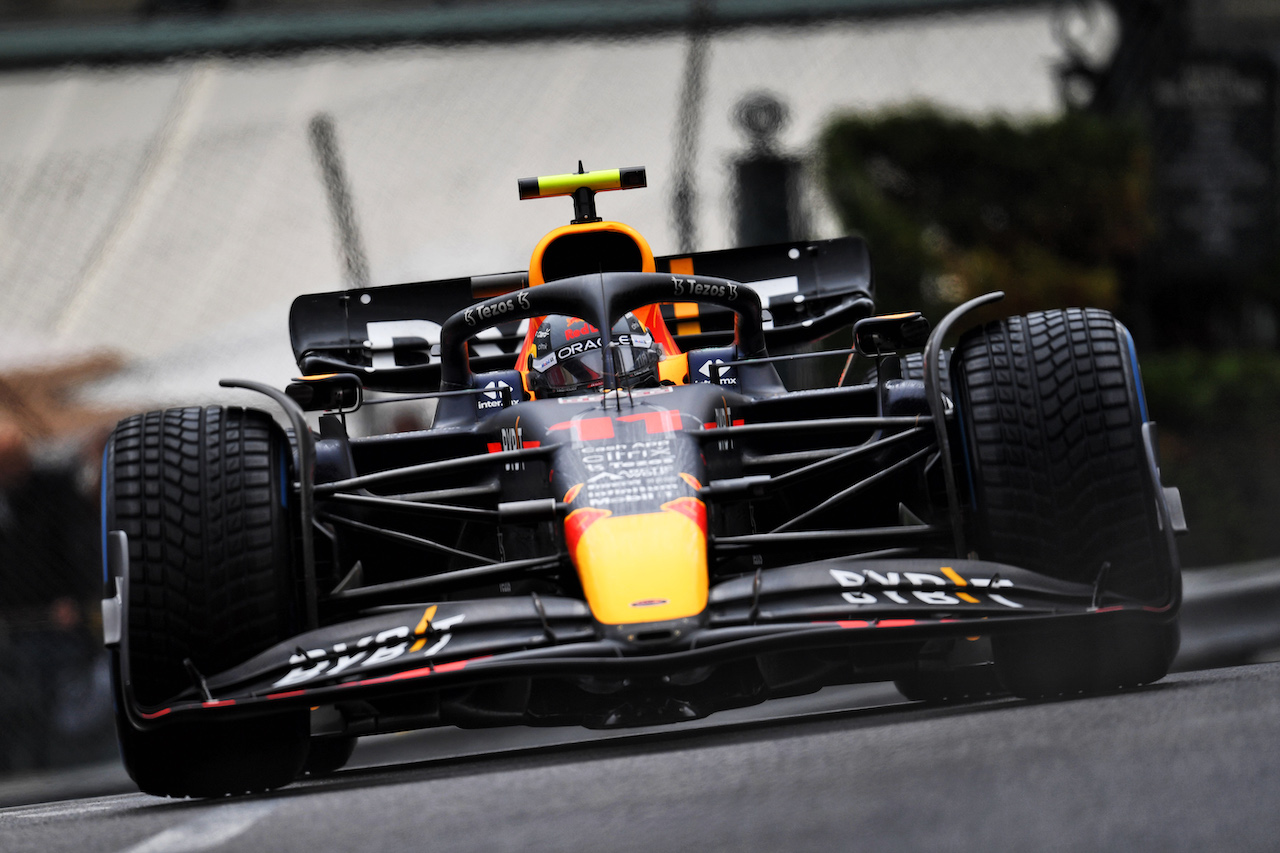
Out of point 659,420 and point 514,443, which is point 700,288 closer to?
point 659,420

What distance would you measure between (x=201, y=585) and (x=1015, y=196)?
8616 millimetres

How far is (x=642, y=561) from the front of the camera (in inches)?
126

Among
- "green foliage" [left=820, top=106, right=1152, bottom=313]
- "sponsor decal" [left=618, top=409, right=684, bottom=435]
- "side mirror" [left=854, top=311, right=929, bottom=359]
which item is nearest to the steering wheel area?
"sponsor decal" [left=618, top=409, right=684, bottom=435]

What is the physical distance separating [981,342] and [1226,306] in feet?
29.1

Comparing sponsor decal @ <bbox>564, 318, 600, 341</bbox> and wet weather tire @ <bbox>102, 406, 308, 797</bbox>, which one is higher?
sponsor decal @ <bbox>564, 318, 600, 341</bbox>

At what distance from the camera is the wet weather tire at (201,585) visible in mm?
3311

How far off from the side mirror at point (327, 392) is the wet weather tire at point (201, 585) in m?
0.56

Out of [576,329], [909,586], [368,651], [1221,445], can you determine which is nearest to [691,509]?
[909,586]

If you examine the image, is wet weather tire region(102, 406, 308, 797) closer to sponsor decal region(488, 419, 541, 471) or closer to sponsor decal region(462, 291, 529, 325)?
sponsor decal region(488, 419, 541, 471)

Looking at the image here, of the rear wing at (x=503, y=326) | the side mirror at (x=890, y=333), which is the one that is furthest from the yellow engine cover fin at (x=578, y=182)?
the side mirror at (x=890, y=333)

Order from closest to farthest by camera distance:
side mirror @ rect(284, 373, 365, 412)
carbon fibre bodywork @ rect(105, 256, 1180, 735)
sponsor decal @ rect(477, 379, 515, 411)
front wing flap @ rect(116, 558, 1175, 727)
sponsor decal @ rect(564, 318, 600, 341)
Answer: front wing flap @ rect(116, 558, 1175, 727), carbon fibre bodywork @ rect(105, 256, 1180, 735), side mirror @ rect(284, 373, 365, 412), sponsor decal @ rect(564, 318, 600, 341), sponsor decal @ rect(477, 379, 515, 411)

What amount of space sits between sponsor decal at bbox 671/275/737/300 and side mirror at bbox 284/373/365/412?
0.98 m

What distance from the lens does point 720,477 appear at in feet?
12.8

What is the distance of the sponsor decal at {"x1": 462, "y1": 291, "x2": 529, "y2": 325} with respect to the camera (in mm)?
4121
